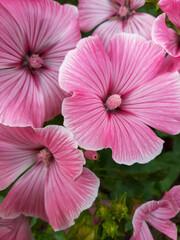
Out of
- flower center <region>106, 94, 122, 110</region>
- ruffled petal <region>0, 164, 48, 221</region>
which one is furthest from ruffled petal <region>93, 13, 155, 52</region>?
ruffled petal <region>0, 164, 48, 221</region>

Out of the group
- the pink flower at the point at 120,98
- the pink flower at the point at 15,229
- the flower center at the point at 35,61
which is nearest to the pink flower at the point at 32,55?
the flower center at the point at 35,61

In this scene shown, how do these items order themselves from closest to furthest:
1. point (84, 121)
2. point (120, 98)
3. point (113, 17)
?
point (84, 121) → point (120, 98) → point (113, 17)

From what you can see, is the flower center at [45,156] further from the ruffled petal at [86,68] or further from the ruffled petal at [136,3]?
the ruffled petal at [136,3]

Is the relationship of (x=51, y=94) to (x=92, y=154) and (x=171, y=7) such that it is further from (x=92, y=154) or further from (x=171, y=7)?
(x=171, y=7)

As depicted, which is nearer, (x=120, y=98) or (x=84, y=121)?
(x=84, y=121)

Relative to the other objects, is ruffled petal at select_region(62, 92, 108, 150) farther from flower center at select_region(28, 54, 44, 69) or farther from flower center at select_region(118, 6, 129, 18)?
flower center at select_region(118, 6, 129, 18)

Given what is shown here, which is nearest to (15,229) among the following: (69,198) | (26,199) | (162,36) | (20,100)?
(26,199)
